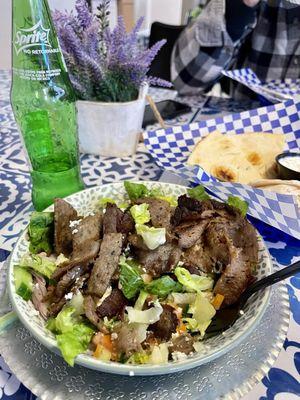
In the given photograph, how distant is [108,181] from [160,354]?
707mm

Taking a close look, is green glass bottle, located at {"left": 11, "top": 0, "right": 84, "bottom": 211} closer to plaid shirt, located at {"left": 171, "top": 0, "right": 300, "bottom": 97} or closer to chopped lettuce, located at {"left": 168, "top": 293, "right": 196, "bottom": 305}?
chopped lettuce, located at {"left": 168, "top": 293, "right": 196, "bottom": 305}

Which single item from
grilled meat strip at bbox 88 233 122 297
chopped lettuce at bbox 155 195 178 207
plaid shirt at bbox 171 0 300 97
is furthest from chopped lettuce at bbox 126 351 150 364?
plaid shirt at bbox 171 0 300 97

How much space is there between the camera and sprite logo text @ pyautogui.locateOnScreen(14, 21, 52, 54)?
0.87m

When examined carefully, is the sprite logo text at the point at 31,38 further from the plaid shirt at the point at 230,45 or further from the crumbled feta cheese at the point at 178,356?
the plaid shirt at the point at 230,45

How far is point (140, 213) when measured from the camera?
2.43 ft

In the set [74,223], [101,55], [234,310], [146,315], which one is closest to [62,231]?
[74,223]

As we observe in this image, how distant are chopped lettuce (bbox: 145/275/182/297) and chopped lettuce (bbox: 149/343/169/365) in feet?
0.29

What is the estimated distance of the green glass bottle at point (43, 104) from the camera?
2.87ft

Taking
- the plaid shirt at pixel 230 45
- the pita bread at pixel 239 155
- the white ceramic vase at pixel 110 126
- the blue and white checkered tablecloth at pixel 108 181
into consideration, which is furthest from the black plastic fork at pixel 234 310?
the plaid shirt at pixel 230 45

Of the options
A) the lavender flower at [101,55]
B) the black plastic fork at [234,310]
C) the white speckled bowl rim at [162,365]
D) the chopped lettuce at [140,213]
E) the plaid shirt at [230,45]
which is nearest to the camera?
the white speckled bowl rim at [162,365]

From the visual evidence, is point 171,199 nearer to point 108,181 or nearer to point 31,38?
point 108,181

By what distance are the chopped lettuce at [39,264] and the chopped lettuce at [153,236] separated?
18 cm

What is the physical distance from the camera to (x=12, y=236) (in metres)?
0.93

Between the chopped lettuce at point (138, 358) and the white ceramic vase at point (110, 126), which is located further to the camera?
the white ceramic vase at point (110, 126)
